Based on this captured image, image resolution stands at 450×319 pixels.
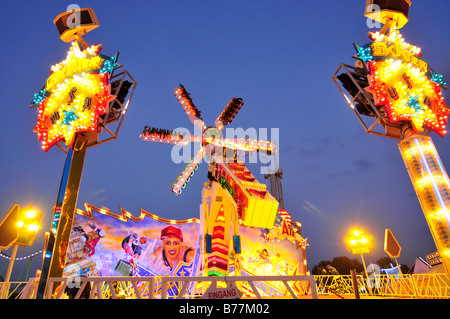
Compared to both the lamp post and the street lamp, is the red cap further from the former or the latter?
the street lamp

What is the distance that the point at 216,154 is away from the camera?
48.9 feet

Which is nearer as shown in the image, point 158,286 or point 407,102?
point 407,102

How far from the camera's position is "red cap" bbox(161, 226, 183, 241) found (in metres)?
20.3

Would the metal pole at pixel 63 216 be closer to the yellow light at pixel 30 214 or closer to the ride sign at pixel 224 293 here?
the yellow light at pixel 30 214

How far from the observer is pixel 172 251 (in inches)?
793

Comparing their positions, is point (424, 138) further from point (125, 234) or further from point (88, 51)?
point (125, 234)

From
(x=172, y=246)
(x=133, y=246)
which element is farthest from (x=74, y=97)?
(x=172, y=246)

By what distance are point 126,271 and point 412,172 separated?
16218 millimetres

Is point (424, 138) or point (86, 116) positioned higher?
point (86, 116)

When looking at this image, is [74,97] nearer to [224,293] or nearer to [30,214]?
[30,214]

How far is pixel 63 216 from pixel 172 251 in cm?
1106

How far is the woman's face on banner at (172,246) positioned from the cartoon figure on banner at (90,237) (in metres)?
4.15
